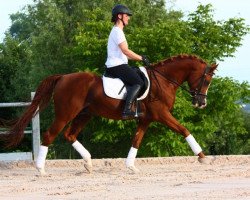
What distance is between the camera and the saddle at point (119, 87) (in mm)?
11094

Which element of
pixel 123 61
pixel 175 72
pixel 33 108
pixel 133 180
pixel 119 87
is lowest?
pixel 133 180

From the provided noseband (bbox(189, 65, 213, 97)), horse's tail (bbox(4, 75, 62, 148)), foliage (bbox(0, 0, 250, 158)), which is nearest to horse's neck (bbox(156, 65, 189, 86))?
noseband (bbox(189, 65, 213, 97))

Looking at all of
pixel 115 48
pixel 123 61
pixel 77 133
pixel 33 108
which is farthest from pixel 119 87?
pixel 33 108

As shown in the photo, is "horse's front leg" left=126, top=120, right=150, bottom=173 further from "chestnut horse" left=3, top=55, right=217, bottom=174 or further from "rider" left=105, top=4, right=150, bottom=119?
"rider" left=105, top=4, right=150, bottom=119

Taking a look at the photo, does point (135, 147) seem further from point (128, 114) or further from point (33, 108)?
point (33, 108)

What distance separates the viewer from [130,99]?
1094cm

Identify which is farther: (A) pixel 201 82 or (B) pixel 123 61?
(A) pixel 201 82

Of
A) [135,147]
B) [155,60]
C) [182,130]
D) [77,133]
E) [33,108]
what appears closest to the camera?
[182,130]

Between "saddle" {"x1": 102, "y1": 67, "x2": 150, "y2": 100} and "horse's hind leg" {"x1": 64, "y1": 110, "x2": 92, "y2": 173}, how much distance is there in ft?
2.54

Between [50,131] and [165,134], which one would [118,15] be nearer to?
[50,131]

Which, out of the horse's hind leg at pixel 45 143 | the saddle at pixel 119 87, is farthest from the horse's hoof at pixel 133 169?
the horse's hind leg at pixel 45 143

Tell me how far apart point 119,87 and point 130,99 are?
30 cm

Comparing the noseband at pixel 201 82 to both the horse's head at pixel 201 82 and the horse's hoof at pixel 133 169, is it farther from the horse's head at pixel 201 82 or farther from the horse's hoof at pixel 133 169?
the horse's hoof at pixel 133 169

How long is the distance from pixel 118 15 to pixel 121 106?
1468 mm
